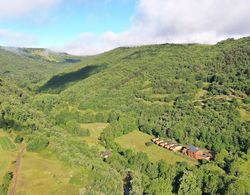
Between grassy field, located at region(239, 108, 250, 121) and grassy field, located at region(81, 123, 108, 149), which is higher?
grassy field, located at region(239, 108, 250, 121)

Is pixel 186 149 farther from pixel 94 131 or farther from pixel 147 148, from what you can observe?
pixel 94 131

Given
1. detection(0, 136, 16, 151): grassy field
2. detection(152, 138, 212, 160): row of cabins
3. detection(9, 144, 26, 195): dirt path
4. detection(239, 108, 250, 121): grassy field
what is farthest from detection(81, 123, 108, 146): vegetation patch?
detection(239, 108, 250, 121): grassy field

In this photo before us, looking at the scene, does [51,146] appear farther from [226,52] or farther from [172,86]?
[226,52]

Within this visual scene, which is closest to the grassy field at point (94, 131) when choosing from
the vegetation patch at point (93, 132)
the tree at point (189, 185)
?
the vegetation patch at point (93, 132)

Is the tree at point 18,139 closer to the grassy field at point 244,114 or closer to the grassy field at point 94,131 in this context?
the grassy field at point 94,131

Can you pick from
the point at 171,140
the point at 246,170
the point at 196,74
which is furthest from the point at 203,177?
the point at 196,74

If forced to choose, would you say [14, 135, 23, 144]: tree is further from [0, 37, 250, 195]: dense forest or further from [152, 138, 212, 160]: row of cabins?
[152, 138, 212, 160]: row of cabins
